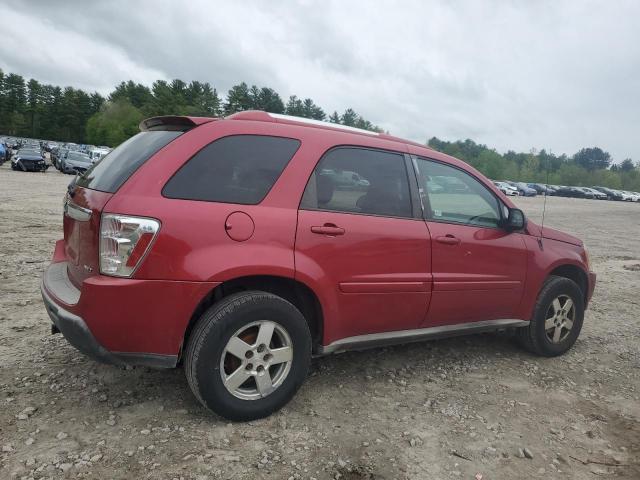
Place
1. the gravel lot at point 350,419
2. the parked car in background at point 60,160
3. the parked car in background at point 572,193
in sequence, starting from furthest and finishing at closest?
the parked car in background at point 572,193 → the parked car in background at point 60,160 → the gravel lot at point 350,419

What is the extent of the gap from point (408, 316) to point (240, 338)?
127 centimetres

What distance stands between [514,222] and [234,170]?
2360mm

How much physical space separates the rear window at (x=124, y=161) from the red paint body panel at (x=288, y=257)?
0.23 feet

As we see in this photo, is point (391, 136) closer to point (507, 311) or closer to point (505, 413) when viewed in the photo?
point (507, 311)

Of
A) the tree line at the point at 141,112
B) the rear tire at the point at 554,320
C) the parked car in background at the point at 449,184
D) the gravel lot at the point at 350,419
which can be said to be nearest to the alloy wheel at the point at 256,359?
the gravel lot at the point at 350,419

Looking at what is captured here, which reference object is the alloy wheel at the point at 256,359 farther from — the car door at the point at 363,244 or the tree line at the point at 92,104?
the tree line at the point at 92,104

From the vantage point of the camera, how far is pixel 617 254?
36.0 feet

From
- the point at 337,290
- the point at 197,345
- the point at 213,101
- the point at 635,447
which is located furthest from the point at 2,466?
the point at 213,101

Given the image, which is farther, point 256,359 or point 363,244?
point 363,244

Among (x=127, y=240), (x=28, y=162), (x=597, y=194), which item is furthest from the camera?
(x=597, y=194)

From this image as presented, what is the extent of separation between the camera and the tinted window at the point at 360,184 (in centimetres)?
310

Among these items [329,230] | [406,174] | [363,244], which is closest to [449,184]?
[406,174]

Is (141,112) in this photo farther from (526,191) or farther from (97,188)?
(97,188)

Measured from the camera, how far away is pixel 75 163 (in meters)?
29.6
